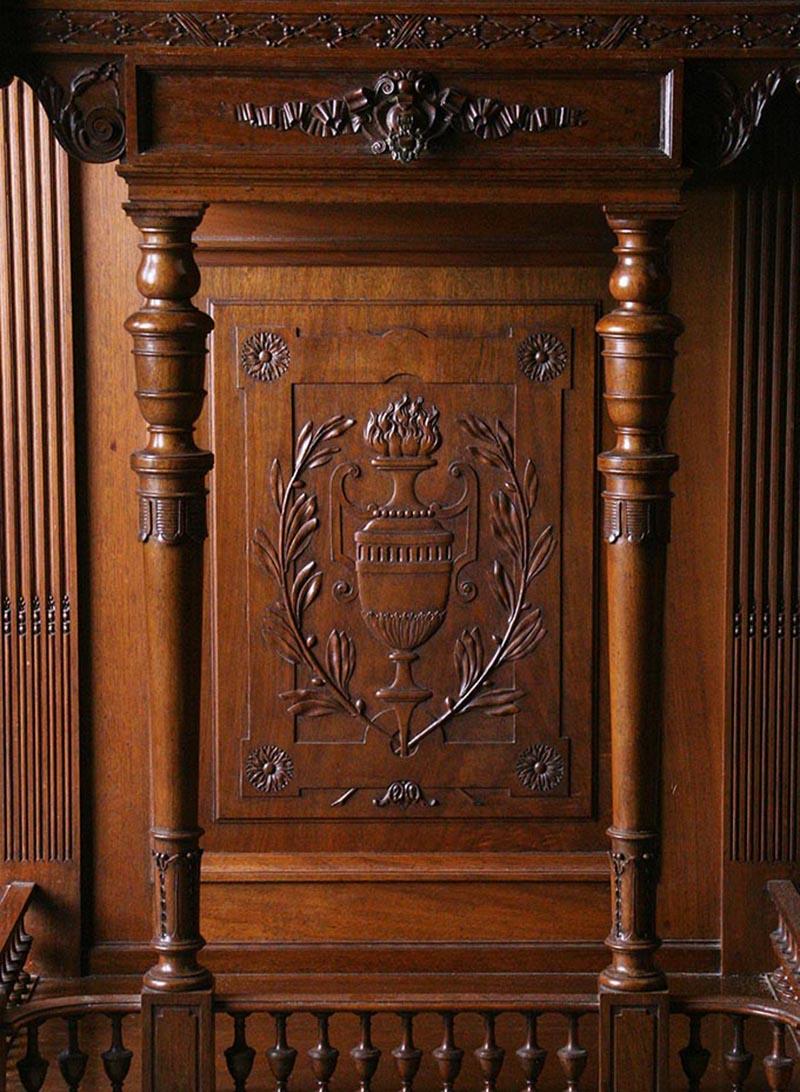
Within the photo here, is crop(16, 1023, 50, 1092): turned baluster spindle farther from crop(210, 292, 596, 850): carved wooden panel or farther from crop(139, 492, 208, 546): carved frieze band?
crop(139, 492, 208, 546): carved frieze band

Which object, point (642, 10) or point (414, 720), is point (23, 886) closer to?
point (414, 720)

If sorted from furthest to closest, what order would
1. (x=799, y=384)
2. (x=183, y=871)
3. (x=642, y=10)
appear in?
(x=799, y=384)
(x=183, y=871)
(x=642, y=10)

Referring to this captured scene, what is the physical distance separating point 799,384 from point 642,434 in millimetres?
638

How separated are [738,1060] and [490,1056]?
1.23 feet

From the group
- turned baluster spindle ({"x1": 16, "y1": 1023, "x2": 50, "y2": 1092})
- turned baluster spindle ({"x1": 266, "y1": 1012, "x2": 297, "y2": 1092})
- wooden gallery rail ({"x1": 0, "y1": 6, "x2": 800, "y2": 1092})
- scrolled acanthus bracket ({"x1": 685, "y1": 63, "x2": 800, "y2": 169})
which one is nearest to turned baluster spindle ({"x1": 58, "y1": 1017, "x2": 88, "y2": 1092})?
turned baluster spindle ({"x1": 16, "y1": 1023, "x2": 50, "y2": 1092})

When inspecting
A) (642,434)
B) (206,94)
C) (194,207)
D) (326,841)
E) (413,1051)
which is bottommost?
(413,1051)

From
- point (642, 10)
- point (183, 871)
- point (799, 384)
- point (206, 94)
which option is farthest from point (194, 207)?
point (799, 384)

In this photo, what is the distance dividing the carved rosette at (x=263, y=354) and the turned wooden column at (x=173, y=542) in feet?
1.71

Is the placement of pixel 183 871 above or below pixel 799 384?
below

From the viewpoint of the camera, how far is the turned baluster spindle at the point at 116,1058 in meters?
2.62

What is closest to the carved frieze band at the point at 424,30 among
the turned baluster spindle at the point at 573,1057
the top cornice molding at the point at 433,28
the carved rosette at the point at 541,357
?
the top cornice molding at the point at 433,28

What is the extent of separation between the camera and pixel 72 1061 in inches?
103

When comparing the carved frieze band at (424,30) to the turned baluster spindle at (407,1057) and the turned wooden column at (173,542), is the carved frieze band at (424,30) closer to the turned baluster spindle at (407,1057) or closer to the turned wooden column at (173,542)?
the turned wooden column at (173,542)

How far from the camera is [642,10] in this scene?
91.9 inches
